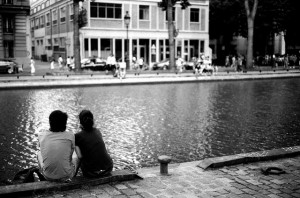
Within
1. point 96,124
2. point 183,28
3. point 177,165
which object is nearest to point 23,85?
point 96,124

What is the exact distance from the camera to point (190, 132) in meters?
10.9

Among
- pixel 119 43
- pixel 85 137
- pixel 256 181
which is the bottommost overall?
pixel 256 181

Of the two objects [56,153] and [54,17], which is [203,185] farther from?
[54,17]

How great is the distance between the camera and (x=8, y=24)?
128 feet

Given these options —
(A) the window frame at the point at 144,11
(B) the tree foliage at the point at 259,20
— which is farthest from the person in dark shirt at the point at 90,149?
(B) the tree foliage at the point at 259,20

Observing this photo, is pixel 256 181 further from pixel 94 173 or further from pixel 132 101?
pixel 132 101

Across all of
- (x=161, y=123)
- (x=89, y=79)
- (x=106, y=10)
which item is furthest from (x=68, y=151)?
Result: (x=106, y=10)

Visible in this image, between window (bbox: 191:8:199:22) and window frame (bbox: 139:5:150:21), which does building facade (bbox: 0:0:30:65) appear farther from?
window (bbox: 191:8:199:22)

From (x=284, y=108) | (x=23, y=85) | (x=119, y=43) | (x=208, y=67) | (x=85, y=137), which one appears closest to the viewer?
(x=85, y=137)

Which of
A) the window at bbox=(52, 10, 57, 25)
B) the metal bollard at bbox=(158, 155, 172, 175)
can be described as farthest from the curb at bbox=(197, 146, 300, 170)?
the window at bbox=(52, 10, 57, 25)

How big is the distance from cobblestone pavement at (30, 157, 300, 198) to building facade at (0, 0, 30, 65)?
35310mm

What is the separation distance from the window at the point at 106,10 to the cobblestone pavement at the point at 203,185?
3909 cm

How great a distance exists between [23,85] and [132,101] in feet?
29.0

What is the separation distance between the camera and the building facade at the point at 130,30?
44094mm
